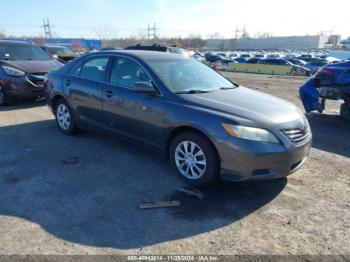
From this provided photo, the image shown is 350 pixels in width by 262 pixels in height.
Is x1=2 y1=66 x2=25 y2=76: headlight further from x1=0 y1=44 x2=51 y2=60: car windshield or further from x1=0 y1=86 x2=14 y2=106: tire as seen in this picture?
x1=0 y1=44 x2=51 y2=60: car windshield

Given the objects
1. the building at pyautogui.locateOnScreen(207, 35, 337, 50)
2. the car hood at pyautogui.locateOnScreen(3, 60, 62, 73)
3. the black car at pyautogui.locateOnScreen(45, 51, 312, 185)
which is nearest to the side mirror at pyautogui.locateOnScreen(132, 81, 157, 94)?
the black car at pyautogui.locateOnScreen(45, 51, 312, 185)

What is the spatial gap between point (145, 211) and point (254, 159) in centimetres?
134

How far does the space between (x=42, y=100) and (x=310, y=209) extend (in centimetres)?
801

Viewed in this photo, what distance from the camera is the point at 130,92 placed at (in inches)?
190

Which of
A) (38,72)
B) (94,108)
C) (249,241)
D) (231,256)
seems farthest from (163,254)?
(38,72)

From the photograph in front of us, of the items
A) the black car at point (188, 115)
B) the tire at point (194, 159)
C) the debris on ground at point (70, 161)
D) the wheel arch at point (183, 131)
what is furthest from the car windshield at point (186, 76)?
the debris on ground at point (70, 161)

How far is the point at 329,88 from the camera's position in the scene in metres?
7.67

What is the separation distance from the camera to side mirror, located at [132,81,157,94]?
4469 millimetres

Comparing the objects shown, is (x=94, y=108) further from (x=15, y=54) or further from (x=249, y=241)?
(x=15, y=54)

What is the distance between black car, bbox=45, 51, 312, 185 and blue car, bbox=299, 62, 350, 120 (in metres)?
3.53

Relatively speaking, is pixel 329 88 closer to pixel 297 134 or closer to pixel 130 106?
pixel 297 134

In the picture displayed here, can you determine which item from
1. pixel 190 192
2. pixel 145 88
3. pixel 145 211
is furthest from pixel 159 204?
pixel 145 88

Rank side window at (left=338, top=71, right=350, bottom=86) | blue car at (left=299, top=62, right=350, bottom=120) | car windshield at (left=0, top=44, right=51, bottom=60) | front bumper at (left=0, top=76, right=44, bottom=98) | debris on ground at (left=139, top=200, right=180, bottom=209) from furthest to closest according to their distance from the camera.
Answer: car windshield at (left=0, top=44, right=51, bottom=60), front bumper at (left=0, top=76, right=44, bottom=98), blue car at (left=299, top=62, right=350, bottom=120), side window at (left=338, top=71, right=350, bottom=86), debris on ground at (left=139, top=200, right=180, bottom=209)

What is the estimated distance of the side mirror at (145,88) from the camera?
4.47 meters
